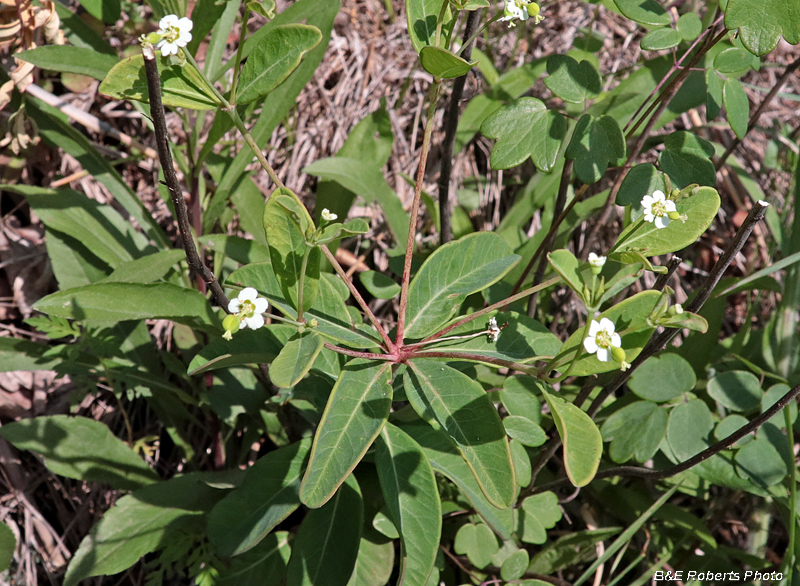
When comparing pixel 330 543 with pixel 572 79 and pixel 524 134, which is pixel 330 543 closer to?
pixel 524 134

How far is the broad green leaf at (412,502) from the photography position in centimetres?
125

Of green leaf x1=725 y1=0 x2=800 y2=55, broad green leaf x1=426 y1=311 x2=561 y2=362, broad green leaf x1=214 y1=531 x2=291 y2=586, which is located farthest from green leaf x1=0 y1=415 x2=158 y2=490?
green leaf x1=725 y1=0 x2=800 y2=55

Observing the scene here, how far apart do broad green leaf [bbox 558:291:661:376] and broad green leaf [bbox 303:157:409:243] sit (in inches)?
38.7

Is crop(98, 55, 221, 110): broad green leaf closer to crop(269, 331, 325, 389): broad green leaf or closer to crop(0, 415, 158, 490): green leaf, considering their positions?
crop(269, 331, 325, 389): broad green leaf

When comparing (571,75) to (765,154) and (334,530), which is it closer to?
(334,530)

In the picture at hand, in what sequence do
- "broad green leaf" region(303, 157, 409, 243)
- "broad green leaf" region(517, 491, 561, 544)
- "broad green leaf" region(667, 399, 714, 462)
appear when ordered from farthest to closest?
"broad green leaf" region(303, 157, 409, 243) → "broad green leaf" region(517, 491, 561, 544) → "broad green leaf" region(667, 399, 714, 462)

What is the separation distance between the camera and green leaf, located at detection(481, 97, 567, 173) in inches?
52.8

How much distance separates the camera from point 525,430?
53.8 inches

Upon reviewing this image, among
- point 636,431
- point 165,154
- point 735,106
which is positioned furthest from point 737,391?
point 165,154

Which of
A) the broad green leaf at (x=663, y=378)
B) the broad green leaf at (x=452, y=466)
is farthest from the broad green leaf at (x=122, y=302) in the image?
the broad green leaf at (x=663, y=378)

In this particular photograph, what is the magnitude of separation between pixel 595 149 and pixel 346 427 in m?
0.79

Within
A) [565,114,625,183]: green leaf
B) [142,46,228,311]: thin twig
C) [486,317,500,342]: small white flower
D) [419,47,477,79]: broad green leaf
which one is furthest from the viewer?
[565,114,625,183]: green leaf

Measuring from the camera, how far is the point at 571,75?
1397 millimetres

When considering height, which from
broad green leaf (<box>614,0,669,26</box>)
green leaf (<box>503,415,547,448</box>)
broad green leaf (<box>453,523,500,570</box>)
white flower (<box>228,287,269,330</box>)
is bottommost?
broad green leaf (<box>453,523,500,570</box>)
